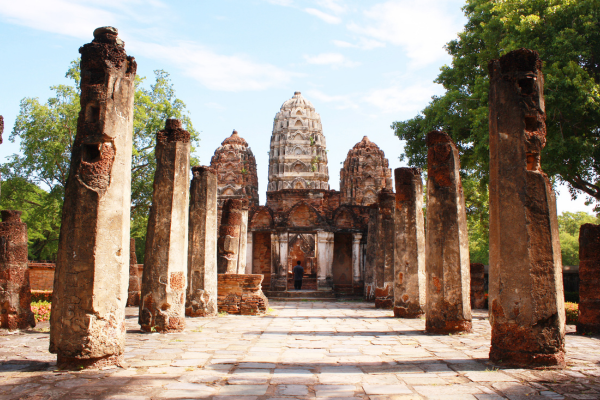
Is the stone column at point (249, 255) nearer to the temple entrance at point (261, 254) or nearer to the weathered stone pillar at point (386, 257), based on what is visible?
the temple entrance at point (261, 254)

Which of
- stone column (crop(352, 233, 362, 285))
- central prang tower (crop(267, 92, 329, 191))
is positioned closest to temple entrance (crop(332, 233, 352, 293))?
stone column (crop(352, 233, 362, 285))

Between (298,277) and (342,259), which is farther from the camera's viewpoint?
(298,277)

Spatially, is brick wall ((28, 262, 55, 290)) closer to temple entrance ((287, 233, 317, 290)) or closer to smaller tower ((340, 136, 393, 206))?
temple entrance ((287, 233, 317, 290))

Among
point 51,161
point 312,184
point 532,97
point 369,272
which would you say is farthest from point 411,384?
point 312,184

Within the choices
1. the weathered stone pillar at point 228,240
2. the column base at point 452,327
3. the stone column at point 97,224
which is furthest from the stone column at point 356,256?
the stone column at point 97,224

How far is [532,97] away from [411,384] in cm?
363

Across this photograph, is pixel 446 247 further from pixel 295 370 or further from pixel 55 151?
pixel 55 151

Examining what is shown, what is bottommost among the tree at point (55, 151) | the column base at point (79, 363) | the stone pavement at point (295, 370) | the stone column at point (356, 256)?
the stone pavement at point (295, 370)

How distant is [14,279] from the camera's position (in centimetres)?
884

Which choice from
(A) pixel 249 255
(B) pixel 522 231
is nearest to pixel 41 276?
(A) pixel 249 255

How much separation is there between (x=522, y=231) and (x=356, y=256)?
15.8 meters

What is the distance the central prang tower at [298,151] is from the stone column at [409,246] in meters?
31.6

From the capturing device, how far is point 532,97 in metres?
6.04

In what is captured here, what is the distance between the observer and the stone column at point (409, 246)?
38.0ft
